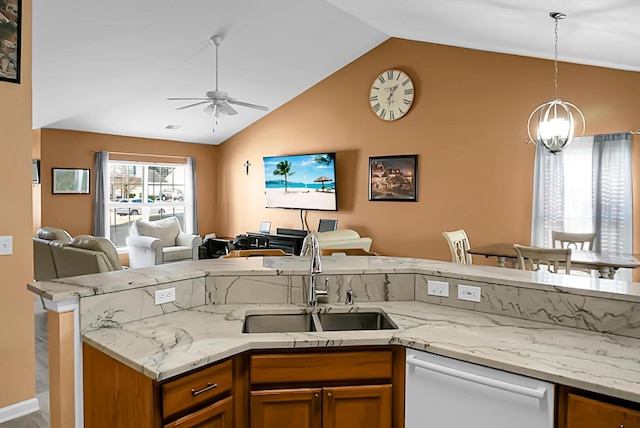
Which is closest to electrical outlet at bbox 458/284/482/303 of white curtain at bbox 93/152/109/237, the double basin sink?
the double basin sink

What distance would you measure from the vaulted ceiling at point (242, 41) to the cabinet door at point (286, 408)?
2860 mm

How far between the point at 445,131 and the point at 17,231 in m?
4.78

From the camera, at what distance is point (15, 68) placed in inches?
112

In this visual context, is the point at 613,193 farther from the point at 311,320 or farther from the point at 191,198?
the point at 191,198

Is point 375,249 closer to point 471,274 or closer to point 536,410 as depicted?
point 471,274

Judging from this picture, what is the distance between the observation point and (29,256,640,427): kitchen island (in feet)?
5.15

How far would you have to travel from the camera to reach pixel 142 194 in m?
8.19

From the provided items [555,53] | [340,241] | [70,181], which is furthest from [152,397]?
[70,181]

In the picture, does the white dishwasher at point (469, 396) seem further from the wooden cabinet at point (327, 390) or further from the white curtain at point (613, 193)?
the white curtain at point (613, 193)

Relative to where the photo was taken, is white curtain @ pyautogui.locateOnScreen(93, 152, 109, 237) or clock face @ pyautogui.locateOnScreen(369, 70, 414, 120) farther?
white curtain @ pyautogui.locateOnScreen(93, 152, 109, 237)

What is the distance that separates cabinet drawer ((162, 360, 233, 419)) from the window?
6.86m

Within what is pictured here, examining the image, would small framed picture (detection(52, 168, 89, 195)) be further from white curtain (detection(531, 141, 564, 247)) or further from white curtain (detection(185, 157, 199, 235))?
white curtain (detection(531, 141, 564, 247))

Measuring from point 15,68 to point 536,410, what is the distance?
339cm

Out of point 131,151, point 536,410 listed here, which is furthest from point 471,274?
point 131,151
